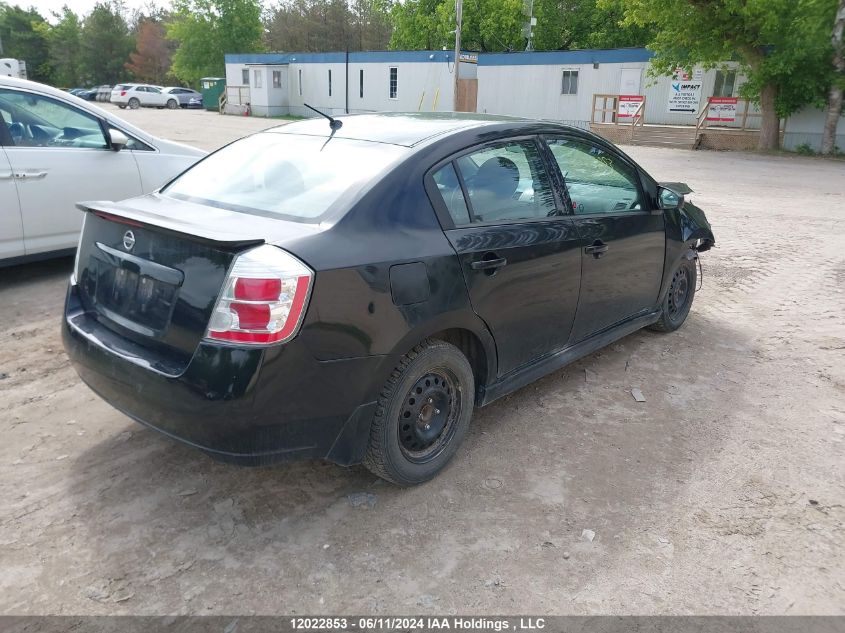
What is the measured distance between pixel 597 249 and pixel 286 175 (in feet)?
6.13

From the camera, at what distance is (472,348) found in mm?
3467

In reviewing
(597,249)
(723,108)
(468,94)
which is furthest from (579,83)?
(597,249)

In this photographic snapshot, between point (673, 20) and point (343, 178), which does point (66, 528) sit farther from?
point (673, 20)

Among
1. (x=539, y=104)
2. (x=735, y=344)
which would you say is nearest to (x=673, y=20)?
(x=539, y=104)

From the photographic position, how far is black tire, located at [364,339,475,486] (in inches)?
118

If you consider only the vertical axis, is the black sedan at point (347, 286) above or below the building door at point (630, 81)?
below

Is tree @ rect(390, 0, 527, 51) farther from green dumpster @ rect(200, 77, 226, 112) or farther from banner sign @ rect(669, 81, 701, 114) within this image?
banner sign @ rect(669, 81, 701, 114)

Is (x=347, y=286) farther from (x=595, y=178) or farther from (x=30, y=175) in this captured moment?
(x=30, y=175)

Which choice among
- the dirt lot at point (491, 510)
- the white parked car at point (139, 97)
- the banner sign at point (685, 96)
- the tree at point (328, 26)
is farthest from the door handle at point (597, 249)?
the tree at point (328, 26)

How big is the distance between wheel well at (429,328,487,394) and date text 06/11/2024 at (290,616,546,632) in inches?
49.5

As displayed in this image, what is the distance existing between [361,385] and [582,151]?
2329 millimetres

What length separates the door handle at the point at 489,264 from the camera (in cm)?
325

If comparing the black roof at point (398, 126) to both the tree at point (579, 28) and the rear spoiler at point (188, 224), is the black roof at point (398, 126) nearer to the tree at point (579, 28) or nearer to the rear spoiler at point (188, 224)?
the rear spoiler at point (188, 224)

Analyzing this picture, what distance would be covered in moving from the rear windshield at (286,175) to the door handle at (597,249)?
1.36 metres
